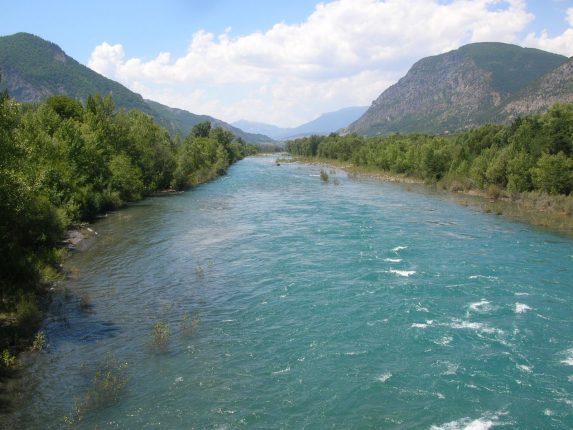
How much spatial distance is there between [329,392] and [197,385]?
3797mm

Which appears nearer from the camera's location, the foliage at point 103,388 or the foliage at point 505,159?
the foliage at point 103,388

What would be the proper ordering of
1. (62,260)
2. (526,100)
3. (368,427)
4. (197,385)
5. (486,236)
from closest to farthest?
(368,427) < (197,385) < (62,260) < (486,236) < (526,100)

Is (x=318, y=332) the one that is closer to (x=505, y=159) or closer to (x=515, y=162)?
(x=515, y=162)

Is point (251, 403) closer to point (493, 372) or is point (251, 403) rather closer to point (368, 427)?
point (368, 427)

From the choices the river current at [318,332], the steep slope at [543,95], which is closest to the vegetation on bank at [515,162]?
the river current at [318,332]

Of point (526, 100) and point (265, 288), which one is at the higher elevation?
point (526, 100)

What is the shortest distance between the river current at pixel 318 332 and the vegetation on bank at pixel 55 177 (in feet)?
4.23

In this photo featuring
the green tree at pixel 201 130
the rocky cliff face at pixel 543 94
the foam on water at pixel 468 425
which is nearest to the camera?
the foam on water at pixel 468 425

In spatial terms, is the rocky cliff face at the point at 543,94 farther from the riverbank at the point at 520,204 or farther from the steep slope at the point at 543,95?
the riverbank at the point at 520,204

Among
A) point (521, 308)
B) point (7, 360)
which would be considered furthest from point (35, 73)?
point (521, 308)

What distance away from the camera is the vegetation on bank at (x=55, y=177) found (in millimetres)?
14320

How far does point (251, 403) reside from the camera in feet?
33.4

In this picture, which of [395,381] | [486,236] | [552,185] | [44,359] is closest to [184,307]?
[44,359]

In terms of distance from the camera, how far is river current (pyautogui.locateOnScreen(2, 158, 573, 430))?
32.7 ft
